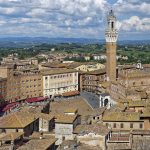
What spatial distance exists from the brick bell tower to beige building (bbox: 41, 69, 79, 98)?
1042 cm

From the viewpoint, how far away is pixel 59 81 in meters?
92.6

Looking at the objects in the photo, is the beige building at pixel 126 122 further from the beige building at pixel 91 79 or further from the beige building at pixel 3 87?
the beige building at pixel 91 79

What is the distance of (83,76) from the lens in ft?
314

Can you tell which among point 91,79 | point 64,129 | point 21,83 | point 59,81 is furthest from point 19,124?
point 91,79

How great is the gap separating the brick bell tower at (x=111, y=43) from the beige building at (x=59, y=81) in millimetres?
10417

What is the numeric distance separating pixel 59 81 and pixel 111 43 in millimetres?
14667

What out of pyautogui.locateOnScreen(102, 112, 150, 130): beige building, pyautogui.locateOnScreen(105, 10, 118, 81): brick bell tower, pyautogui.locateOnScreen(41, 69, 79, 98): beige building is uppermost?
pyautogui.locateOnScreen(105, 10, 118, 81): brick bell tower

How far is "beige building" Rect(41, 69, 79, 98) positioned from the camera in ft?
297

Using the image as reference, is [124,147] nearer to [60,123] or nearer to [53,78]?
[60,123]

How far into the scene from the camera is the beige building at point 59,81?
90512mm

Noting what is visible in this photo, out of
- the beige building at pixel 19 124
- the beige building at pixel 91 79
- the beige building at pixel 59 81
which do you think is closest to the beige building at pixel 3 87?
the beige building at pixel 59 81

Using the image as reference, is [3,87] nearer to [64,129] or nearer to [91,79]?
[91,79]

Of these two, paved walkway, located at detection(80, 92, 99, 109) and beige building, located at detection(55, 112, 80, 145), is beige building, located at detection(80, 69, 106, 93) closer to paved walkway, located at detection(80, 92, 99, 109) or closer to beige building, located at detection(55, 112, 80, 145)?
paved walkway, located at detection(80, 92, 99, 109)

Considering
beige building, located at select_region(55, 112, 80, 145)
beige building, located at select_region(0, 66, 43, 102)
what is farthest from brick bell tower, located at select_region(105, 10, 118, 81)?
beige building, located at select_region(55, 112, 80, 145)
